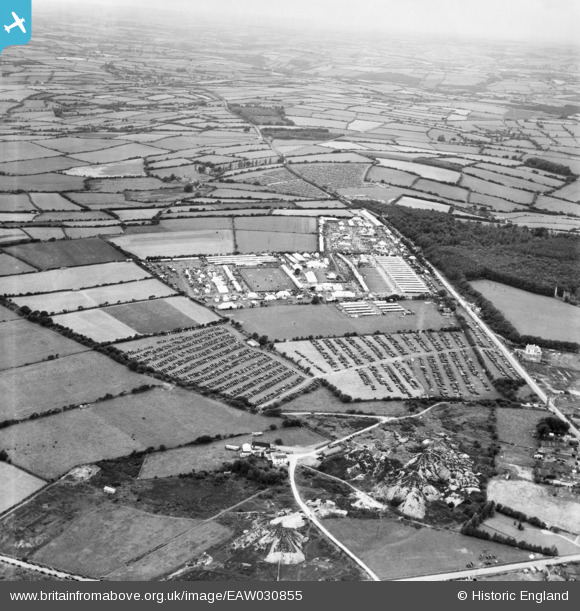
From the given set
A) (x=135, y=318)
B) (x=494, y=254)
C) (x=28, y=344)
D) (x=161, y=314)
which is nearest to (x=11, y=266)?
(x=135, y=318)

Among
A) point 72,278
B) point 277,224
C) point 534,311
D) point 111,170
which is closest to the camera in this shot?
point 534,311

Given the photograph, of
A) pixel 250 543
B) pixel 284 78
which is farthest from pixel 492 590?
pixel 284 78

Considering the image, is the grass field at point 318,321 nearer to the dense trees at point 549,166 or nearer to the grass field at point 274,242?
the grass field at point 274,242

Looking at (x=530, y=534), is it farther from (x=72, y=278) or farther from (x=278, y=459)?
(x=72, y=278)

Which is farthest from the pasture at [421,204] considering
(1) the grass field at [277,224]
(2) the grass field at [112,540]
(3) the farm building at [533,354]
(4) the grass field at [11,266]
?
(2) the grass field at [112,540]

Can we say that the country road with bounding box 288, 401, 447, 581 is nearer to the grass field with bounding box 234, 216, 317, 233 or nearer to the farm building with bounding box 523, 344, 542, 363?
the farm building with bounding box 523, 344, 542, 363

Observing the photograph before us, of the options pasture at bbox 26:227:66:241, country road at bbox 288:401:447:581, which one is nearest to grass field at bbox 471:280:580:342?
country road at bbox 288:401:447:581
